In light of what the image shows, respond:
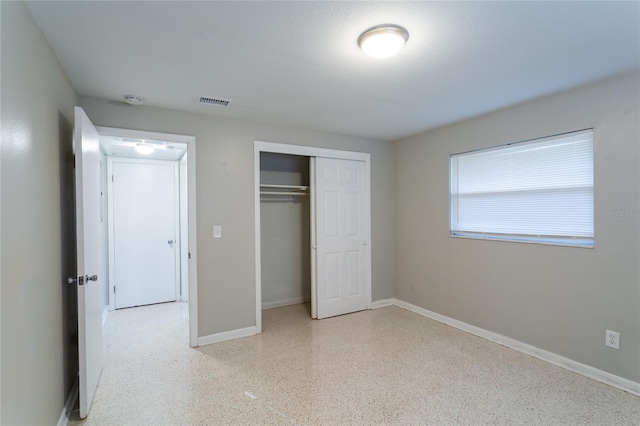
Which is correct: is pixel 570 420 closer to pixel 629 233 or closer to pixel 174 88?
pixel 629 233

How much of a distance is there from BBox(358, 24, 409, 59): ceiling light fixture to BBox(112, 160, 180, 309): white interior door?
3.90m

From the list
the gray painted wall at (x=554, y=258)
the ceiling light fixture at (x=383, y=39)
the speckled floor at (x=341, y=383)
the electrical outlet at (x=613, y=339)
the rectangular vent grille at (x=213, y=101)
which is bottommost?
the speckled floor at (x=341, y=383)

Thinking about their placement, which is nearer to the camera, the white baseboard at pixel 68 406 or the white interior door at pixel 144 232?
the white baseboard at pixel 68 406

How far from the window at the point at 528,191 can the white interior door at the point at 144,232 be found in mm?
4029

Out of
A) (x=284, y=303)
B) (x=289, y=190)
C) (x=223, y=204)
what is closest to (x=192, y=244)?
(x=223, y=204)

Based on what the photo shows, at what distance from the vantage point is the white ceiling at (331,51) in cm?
163

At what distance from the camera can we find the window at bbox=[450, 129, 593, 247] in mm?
2697

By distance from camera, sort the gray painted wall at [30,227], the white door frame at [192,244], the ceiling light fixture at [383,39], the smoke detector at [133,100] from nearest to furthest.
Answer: the gray painted wall at [30,227] → the ceiling light fixture at [383,39] → the smoke detector at [133,100] → the white door frame at [192,244]

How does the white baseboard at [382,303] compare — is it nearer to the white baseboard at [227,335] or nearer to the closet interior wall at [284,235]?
the closet interior wall at [284,235]

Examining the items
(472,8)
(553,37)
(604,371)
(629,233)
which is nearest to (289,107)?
(472,8)

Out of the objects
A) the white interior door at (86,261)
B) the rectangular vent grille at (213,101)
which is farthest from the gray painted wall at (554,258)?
the white interior door at (86,261)

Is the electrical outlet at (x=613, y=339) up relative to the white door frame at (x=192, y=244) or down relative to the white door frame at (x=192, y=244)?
down

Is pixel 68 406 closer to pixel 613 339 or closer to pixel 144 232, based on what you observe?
pixel 144 232

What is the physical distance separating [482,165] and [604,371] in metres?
2.08
